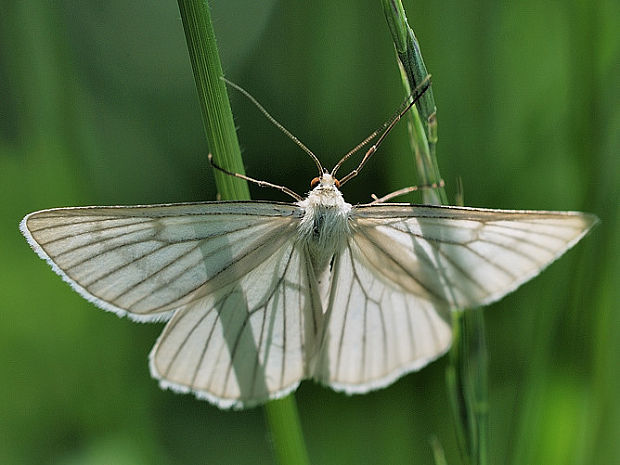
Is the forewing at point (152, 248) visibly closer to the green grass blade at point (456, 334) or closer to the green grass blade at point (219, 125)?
the green grass blade at point (219, 125)

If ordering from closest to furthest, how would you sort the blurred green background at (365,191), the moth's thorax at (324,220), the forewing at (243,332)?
the blurred green background at (365,191) → the forewing at (243,332) → the moth's thorax at (324,220)

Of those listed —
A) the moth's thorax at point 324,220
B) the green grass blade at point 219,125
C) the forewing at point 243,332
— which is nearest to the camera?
the green grass blade at point 219,125

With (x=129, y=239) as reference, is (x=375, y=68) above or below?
above

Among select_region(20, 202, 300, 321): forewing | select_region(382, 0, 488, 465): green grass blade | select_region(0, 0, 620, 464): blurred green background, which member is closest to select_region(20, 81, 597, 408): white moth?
select_region(20, 202, 300, 321): forewing

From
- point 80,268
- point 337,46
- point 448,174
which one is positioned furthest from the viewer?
point 337,46

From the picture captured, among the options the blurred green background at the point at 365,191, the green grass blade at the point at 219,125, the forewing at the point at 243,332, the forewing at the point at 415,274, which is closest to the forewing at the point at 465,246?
the forewing at the point at 415,274

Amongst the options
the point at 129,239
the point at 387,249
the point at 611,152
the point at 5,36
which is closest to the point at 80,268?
the point at 129,239

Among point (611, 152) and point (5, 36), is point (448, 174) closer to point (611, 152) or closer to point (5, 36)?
point (611, 152)
